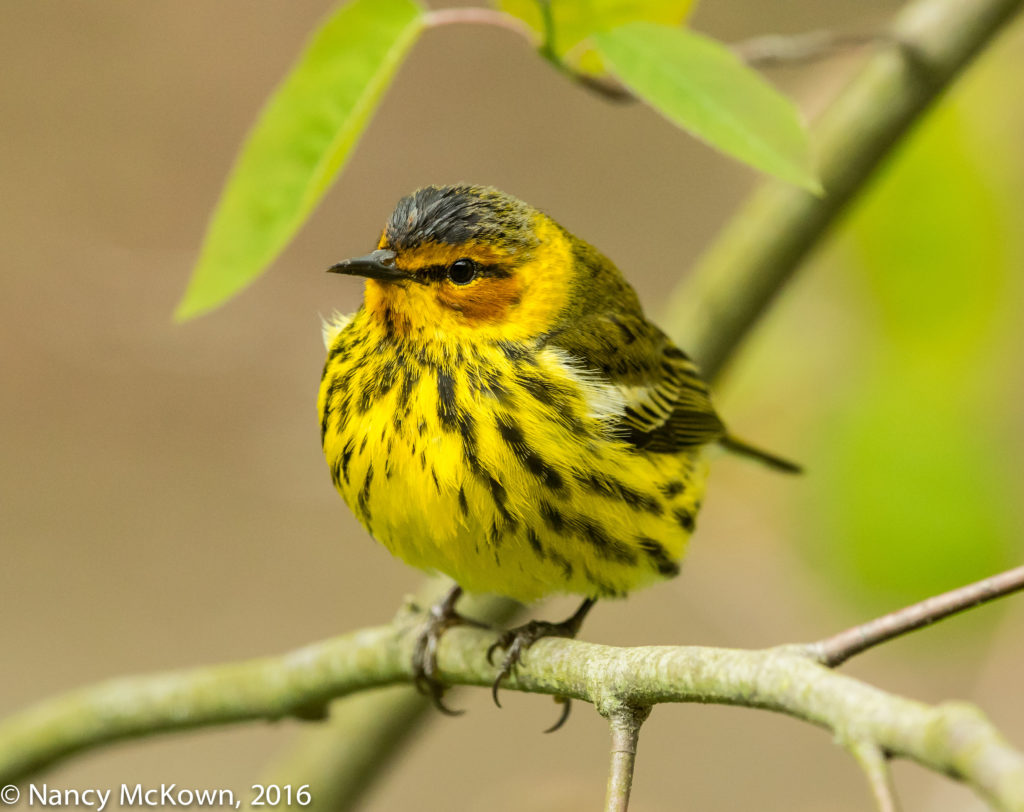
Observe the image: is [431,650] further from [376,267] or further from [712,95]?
[712,95]

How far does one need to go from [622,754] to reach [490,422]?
131 cm

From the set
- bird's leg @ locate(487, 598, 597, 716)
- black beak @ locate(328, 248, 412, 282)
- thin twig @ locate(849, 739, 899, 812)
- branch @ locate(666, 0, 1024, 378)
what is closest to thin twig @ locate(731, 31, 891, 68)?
branch @ locate(666, 0, 1024, 378)

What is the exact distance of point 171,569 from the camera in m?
7.66

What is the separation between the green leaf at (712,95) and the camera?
6.71ft

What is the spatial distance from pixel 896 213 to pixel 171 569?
563 centimetres

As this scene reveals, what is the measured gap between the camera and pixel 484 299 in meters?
3.21

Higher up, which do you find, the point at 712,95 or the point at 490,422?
the point at 712,95

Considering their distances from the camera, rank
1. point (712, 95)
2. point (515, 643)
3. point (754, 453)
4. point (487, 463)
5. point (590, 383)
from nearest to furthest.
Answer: point (712, 95) → point (515, 643) → point (487, 463) → point (590, 383) → point (754, 453)

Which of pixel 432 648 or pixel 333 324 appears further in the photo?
pixel 333 324

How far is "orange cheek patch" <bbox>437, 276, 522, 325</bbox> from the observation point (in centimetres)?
317

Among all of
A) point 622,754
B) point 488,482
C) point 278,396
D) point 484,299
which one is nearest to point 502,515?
point 488,482

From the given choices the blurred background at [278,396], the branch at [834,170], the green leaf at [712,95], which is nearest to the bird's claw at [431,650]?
the blurred background at [278,396]

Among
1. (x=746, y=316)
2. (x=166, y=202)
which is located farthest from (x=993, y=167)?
(x=166, y=202)

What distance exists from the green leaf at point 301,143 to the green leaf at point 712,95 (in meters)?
0.44
